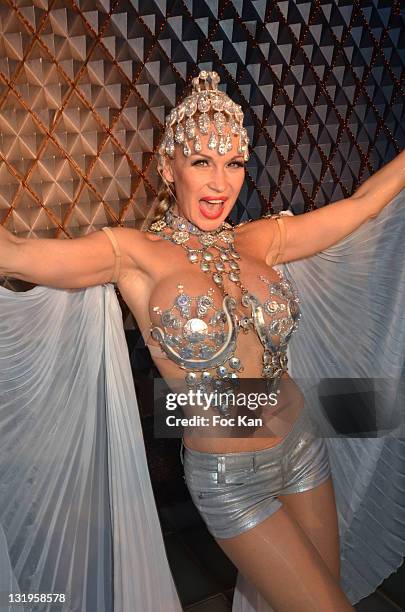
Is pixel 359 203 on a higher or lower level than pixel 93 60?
lower

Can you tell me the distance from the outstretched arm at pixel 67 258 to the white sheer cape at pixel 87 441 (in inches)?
4.7

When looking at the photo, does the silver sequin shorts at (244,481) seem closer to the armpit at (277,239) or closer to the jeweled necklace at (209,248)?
the jeweled necklace at (209,248)

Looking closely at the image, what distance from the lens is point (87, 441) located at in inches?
75.6

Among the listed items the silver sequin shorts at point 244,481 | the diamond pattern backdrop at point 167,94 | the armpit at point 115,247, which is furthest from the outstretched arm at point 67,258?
the diamond pattern backdrop at point 167,94

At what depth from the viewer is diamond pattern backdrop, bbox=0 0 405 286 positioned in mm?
2471

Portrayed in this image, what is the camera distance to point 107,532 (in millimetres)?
1953

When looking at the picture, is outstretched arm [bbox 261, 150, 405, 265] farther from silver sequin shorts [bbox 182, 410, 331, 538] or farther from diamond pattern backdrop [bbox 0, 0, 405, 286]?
diamond pattern backdrop [bbox 0, 0, 405, 286]

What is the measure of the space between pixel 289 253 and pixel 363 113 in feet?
4.89

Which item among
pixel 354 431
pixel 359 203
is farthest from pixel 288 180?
pixel 354 431

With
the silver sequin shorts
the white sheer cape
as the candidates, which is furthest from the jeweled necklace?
the silver sequin shorts

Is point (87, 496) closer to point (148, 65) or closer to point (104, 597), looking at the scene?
point (104, 597)

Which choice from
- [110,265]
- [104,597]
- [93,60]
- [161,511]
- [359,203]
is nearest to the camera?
[110,265]

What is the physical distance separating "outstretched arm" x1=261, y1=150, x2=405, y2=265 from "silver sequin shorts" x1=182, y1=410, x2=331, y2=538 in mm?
621

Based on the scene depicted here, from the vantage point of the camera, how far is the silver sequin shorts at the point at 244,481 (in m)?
1.78
